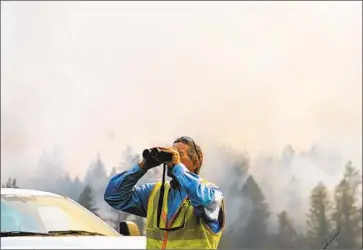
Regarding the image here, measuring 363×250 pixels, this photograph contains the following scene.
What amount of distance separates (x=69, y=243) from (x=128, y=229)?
2.73 ft

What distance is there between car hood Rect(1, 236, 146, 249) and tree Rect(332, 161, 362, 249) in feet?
136

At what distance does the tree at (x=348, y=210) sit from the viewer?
46531 mm

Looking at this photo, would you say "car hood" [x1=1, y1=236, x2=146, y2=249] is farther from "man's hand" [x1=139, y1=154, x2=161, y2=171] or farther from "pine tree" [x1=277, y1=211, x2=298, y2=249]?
"pine tree" [x1=277, y1=211, x2=298, y2=249]

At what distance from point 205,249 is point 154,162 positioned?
0.56 m

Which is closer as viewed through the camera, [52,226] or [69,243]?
[69,243]

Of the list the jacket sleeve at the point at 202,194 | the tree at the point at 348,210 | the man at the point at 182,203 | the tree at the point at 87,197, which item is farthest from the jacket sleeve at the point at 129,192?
the tree at the point at 348,210

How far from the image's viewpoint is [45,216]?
18.3 feet

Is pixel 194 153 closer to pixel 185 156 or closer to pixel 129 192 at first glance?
pixel 185 156

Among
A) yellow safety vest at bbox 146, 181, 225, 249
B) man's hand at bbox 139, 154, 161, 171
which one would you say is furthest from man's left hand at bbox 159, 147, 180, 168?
yellow safety vest at bbox 146, 181, 225, 249

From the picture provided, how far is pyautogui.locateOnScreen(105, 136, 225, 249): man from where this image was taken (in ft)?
15.3

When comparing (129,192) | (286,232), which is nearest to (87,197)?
(286,232)

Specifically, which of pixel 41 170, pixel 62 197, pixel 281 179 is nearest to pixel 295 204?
pixel 281 179

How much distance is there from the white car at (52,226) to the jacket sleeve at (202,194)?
17.3 inches

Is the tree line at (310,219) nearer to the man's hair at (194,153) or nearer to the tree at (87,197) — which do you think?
the tree at (87,197)
